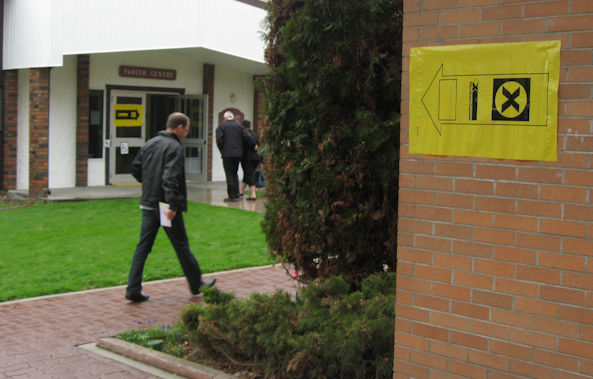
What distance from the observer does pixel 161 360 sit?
201 inches

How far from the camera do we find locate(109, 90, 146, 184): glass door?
17.5 metres

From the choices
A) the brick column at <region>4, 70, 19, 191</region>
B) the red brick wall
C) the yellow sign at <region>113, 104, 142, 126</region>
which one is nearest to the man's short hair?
the red brick wall

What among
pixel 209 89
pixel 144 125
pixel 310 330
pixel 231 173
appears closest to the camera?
pixel 310 330

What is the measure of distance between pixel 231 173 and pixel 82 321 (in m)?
8.51

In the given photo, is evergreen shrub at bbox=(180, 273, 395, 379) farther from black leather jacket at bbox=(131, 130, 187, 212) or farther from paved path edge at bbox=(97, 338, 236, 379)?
black leather jacket at bbox=(131, 130, 187, 212)

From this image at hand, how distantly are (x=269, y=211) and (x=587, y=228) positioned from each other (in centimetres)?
329

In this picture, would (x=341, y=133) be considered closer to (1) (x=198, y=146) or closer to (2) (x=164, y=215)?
(2) (x=164, y=215)

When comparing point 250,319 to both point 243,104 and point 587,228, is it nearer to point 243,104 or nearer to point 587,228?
point 587,228

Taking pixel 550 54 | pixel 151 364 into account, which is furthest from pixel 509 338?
pixel 151 364

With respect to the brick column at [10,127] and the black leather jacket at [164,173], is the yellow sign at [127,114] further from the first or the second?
the black leather jacket at [164,173]

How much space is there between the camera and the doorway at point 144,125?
1752 cm

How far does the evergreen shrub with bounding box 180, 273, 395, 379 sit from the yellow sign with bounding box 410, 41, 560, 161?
1.46m

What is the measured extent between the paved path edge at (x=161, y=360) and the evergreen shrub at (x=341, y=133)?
123 cm

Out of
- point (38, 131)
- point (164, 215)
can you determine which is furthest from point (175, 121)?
point (38, 131)
